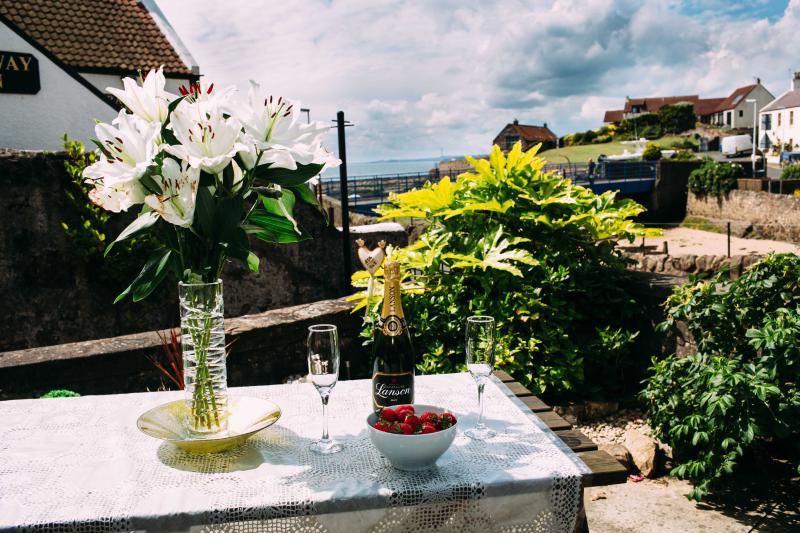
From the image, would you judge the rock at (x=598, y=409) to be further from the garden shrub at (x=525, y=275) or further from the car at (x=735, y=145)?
the car at (x=735, y=145)

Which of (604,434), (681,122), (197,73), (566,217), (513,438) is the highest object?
(681,122)

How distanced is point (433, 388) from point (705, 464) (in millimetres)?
1756

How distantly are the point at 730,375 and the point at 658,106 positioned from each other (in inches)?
3572

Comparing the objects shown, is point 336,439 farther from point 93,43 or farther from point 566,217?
point 93,43

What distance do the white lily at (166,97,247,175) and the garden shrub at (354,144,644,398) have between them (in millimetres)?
2634

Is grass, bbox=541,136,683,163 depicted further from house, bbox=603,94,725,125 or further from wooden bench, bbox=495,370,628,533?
wooden bench, bbox=495,370,628,533

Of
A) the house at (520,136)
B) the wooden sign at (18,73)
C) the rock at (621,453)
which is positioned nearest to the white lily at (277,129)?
the rock at (621,453)

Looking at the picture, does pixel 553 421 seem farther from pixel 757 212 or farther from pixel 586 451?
pixel 757 212

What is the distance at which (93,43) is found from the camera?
1282 centimetres

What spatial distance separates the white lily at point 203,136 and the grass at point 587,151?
55472 mm

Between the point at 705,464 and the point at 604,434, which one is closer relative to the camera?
the point at 705,464


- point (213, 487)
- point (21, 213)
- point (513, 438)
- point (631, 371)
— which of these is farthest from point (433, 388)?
point (21, 213)

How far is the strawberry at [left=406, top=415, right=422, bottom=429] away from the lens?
5.43ft

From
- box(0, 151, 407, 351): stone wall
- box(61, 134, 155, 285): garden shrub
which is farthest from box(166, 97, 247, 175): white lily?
box(0, 151, 407, 351): stone wall
